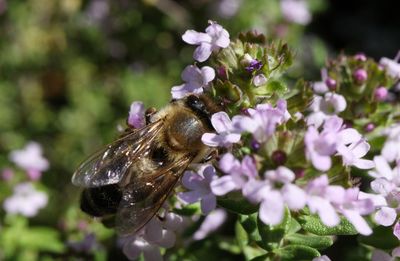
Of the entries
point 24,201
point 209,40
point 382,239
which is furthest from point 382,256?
point 24,201

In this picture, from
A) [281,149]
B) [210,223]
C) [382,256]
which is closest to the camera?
[281,149]

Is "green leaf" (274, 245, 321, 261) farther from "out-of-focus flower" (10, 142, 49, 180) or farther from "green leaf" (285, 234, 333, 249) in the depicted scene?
"out-of-focus flower" (10, 142, 49, 180)

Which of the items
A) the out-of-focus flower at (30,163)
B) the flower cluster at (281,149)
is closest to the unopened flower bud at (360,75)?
the flower cluster at (281,149)

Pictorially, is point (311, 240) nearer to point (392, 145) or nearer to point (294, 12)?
point (392, 145)

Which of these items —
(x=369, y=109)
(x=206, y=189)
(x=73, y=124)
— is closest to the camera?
(x=206, y=189)

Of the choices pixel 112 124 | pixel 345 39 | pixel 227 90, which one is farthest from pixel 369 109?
pixel 345 39


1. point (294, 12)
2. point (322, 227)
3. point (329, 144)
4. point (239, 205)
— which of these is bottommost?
point (294, 12)

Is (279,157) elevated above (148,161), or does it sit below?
above

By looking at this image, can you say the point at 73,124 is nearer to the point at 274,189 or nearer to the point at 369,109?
the point at 369,109
